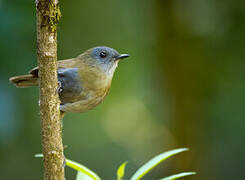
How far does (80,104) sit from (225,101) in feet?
10.9

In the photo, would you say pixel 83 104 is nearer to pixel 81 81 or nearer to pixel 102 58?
pixel 81 81

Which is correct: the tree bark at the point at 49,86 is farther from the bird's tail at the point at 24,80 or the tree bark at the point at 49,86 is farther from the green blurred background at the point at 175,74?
the green blurred background at the point at 175,74

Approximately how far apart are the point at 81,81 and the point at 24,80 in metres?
0.68

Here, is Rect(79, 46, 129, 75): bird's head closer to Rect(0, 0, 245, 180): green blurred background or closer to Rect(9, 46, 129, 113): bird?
Rect(9, 46, 129, 113): bird

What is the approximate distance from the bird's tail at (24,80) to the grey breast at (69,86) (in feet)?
1.22

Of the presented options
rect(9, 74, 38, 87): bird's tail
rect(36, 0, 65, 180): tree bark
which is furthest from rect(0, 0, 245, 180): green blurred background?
rect(36, 0, 65, 180): tree bark

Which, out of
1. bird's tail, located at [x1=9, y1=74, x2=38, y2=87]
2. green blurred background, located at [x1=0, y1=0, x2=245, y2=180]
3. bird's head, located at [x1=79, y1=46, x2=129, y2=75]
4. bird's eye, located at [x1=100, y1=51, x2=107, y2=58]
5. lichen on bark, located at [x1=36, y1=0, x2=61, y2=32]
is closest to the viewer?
lichen on bark, located at [x1=36, y1=0, x2=61, y2=32]

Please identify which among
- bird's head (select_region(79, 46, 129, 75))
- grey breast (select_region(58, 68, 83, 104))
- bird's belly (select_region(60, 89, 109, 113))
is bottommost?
bird's belly (select_region(60, 89, 109, 113))

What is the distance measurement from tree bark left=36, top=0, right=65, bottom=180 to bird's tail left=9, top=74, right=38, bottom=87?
1563mm

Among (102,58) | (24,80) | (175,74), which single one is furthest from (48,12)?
(175,74)

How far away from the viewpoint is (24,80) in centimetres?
392

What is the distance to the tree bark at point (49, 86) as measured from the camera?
2.20 metres

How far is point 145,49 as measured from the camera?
6762 mm

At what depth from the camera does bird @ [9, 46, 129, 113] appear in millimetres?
3551
